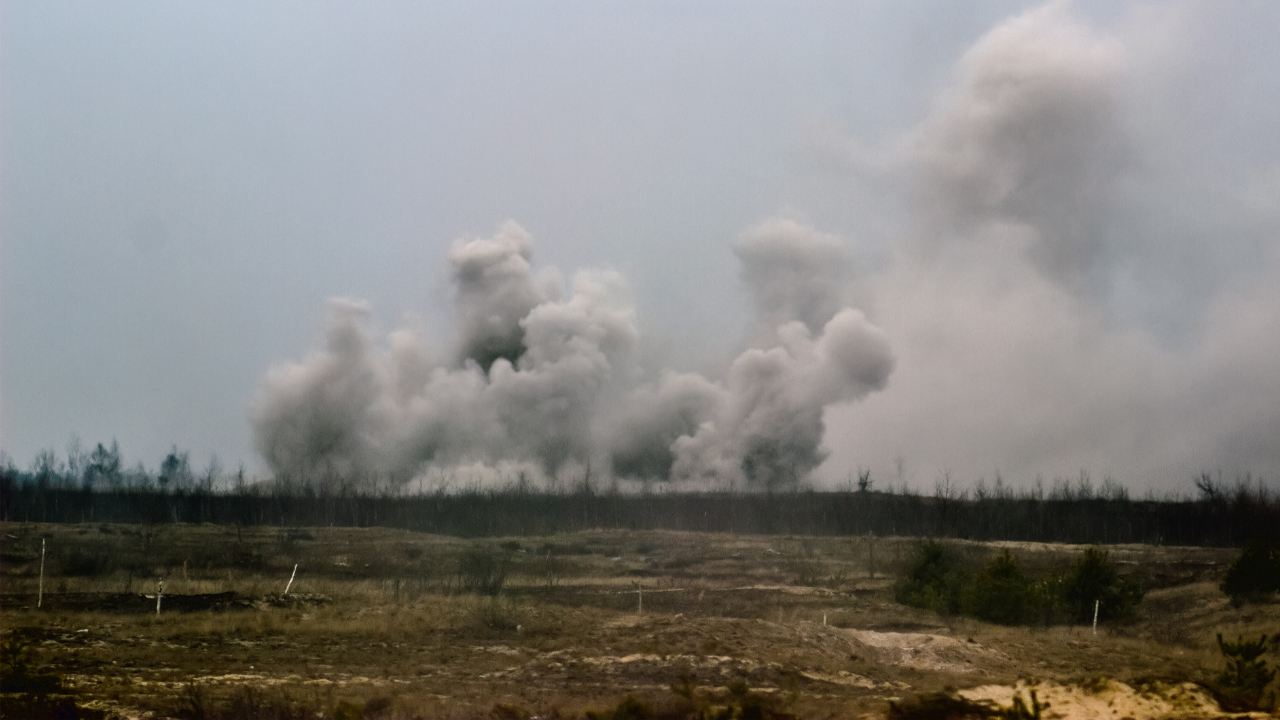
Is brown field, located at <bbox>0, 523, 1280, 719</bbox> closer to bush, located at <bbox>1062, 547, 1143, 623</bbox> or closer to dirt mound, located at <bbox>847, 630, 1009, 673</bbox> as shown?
dirt mound, located at <bbox>847, 630, 1009, 673</bbox>

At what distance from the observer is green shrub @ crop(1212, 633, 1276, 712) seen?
62.6 feet

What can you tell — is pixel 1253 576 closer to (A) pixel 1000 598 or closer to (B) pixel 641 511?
(A) pixel 1000 598

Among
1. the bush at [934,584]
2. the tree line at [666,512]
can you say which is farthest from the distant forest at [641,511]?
the bush at [934,584]

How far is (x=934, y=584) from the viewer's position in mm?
36562

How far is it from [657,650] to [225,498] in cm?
6776

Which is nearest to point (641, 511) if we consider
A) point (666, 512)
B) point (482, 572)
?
point (666, 512)

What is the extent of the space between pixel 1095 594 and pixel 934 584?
5.18 meters

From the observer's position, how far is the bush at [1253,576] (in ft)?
116

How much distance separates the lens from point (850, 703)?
19.9 m

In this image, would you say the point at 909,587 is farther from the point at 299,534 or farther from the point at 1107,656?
the point at 299,534

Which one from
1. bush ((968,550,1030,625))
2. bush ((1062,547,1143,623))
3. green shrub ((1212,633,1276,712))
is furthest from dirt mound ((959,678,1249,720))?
bush ((1062,547,1143,623))

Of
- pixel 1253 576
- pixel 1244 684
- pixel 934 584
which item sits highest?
pixel 1253 576

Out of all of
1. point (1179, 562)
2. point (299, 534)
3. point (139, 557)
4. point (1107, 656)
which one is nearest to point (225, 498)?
point (299, 534)

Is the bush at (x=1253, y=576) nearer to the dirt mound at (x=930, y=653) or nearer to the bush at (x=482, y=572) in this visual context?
the dirt mound at (x=930, y=653)
